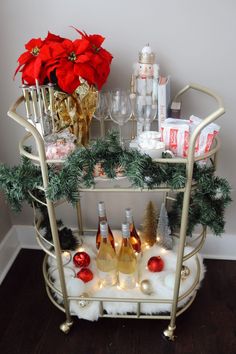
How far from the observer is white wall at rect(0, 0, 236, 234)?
1092 mm

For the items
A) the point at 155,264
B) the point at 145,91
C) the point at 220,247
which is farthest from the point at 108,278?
the point at 145,91

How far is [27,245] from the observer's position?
1.67 m

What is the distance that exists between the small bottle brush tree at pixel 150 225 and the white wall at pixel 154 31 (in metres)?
0.45

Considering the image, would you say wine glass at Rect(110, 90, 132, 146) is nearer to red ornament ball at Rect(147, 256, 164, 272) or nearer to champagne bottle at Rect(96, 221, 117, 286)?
champagne bottle at Rect(96, 221, 117, 286)

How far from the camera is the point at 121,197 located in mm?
1480

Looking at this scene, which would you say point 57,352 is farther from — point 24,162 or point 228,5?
point 228,5

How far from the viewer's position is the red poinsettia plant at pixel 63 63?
2.96 feet

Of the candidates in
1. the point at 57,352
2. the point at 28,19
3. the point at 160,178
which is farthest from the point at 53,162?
the point at 57,352

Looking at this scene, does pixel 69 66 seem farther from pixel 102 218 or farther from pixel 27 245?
pixel 27 245

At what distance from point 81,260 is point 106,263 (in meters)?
0.11

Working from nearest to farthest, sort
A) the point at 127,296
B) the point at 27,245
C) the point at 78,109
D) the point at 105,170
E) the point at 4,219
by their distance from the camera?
1. the point at 105,170
2. the point at 78,109
3. the point at 127,296
4. the point at 4,219
5. the point at 27,245

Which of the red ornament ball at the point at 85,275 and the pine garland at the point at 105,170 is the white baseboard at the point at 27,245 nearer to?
the red ornament ball at the point at 85,275

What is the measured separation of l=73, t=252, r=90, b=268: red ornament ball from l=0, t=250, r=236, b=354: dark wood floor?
0.72ft

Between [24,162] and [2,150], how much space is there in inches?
19.0
